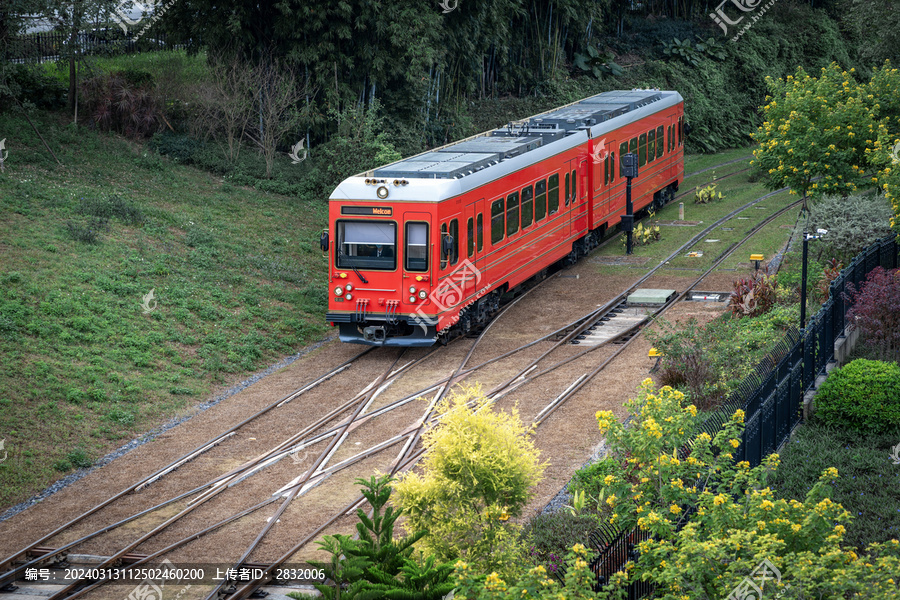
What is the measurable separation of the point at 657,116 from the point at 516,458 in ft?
80.0

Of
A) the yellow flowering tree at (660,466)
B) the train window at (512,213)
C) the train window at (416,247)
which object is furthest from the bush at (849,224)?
the yellow flowering tree at (660,466)

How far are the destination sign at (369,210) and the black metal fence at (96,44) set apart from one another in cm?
1686

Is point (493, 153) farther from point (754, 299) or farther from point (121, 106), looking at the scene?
point (121, 106)

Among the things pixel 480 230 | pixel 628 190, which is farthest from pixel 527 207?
pixel 628 190

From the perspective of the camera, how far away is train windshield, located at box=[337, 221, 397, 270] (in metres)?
19.0

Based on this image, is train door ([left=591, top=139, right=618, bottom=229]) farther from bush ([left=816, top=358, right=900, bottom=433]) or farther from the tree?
the tree

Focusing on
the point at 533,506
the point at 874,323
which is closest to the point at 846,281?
the point at 874,323

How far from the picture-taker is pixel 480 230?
2061 centimetres

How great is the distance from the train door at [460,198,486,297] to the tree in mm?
10142

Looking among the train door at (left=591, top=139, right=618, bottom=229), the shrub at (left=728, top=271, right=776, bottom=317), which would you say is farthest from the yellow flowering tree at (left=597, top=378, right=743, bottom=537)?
the train door at (left=591, top=139, right=618, bottom=229)

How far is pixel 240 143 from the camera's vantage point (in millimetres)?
33312

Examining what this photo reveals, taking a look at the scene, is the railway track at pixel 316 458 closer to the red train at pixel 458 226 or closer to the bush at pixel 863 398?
the red train at pixel 458 226

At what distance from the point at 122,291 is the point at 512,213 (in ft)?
28.6

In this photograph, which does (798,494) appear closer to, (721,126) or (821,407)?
(821,407)
